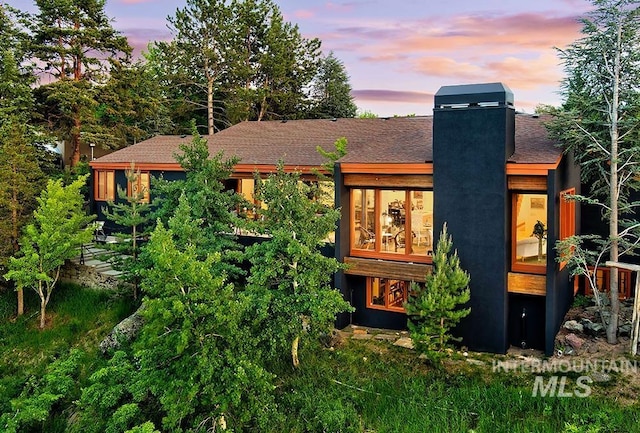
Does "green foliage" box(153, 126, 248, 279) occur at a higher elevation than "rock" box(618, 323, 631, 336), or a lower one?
higher

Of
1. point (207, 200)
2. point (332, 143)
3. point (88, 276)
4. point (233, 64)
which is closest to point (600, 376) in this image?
point (207, 200)

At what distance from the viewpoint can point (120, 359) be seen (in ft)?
37.8

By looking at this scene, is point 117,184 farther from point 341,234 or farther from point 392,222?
point 392,222

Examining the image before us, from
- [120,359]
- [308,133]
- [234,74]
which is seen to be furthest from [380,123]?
[234,74]

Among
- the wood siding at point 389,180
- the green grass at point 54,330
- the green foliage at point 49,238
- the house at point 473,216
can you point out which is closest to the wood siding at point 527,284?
the house at point 473,216

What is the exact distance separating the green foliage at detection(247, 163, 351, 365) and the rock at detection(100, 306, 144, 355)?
471 cm

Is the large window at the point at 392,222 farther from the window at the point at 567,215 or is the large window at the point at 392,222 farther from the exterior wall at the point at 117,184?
the exterior wall at the point at 117,184

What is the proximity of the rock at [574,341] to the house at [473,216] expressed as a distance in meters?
0.45

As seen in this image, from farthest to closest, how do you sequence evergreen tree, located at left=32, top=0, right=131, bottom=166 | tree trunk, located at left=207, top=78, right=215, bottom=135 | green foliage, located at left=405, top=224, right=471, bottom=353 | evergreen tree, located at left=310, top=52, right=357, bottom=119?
1. evergreen tree, located at left=310, top=52, right=357, bottom=119
2. tree trunk, located at left=207, top=78, right=215, bottom=135
3. evergreen tree, located at left=32, top=0, right=131, bottom=166
4. green foliage, located at left=405, top=224, right=471, bottom=353

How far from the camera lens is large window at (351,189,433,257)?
13.1 meters

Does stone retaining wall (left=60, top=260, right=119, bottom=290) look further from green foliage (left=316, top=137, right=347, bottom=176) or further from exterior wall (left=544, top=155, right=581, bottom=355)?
exterior wall (left=544, top=155, right=581, bottom=355)

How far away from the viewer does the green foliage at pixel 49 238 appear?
52.2 ft

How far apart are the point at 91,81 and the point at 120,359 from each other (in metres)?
19.8

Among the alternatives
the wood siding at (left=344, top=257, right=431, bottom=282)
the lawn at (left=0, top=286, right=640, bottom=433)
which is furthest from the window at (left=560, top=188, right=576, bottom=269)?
the lawn at (left=0, top=286, right=640, bottom=433)
